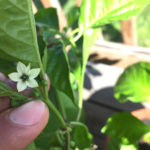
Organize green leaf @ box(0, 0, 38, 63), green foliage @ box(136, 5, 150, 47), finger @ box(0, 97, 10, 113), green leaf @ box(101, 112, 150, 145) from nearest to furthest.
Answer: green leaf @ box(0, 0, 38, 63), finger @ box(0, 97, 10, 113), green leaf @ box(101, 112, 150, 145), green foliage @ box(136, 5, 150, 47)

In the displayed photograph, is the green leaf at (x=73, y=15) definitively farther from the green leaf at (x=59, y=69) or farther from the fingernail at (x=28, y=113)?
the fingernail at (x=28, y=113)

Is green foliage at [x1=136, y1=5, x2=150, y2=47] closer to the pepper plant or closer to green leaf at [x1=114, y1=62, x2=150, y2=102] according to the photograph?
green leaf at [x1=114, y1=62, x2=150, y2=102]

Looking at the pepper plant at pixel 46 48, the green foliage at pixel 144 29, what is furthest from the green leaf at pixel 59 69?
the green foliage at pixel 144 29

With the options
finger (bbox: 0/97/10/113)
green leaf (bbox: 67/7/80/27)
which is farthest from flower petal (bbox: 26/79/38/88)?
green leaf (bbox: 67/7/80/27)

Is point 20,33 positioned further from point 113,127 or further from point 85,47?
point 113,127

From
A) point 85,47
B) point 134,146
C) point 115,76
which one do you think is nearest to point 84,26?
point 85,47

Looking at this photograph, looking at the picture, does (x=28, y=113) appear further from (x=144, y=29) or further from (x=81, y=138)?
(x=144, y=29)

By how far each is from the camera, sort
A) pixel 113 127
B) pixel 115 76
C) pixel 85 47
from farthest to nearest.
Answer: pixel 115 76 → pixel 113 127 → pixel 85 47
